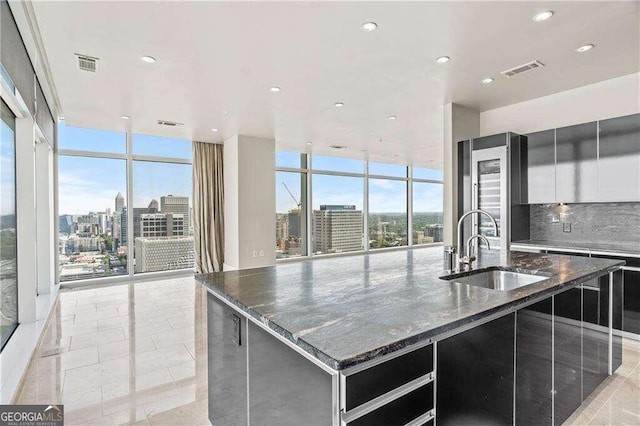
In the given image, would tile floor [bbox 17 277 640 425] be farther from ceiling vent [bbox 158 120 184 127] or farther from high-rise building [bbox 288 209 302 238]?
high-rise building [bbox 288 209 302 238]

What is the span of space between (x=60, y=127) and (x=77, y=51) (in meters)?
3.54

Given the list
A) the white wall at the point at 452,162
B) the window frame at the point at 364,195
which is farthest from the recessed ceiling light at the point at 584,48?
the window frame at the point at 364,195

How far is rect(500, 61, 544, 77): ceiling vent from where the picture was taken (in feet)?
10.9

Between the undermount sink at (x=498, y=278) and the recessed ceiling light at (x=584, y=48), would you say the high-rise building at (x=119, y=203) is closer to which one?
the undermount sink at (x=498, y=278)

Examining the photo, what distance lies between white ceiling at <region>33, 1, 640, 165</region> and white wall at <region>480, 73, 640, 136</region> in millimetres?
154

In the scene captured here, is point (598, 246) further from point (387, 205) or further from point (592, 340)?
point (387, 205)

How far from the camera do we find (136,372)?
2.75m

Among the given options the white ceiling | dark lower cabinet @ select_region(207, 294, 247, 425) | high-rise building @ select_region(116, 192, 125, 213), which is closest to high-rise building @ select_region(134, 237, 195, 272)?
high-rise building @ select_region(116, 192, 125, 213)

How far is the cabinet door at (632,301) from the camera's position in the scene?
3.16 m

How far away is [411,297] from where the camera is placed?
150 cm

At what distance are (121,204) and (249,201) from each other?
2.37m

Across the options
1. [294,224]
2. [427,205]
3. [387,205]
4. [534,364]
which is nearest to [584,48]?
[534,364]

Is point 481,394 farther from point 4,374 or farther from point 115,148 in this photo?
point 115,148

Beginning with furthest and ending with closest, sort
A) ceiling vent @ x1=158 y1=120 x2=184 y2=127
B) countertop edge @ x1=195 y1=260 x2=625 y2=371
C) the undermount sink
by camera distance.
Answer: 1. ceiling vent @ x1=158 y1=120 x2=184 y2=127
2. the undermount sink
3. countertop edge @ x1=195 y1=260 x2=625 y2=371
